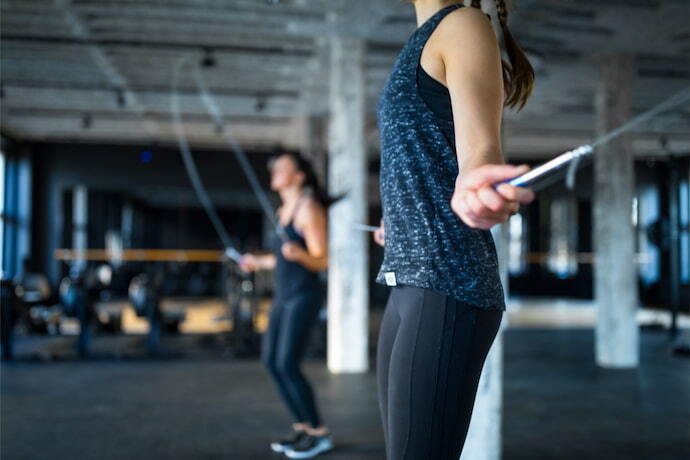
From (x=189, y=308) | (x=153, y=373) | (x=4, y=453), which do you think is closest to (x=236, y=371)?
(x=153, y=373)

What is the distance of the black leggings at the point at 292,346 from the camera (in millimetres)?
2865

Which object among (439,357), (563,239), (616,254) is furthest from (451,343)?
(563,239)

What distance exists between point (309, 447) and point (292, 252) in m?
0.85

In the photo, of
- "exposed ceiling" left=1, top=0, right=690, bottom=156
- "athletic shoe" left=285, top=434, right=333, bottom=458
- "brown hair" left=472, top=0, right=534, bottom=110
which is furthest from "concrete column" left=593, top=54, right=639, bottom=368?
"brown hair" left=472, top=0, right=534, bottom=110

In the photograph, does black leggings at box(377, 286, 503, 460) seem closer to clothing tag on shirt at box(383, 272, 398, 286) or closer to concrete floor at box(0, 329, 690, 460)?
clothing tag on shirt at box(383, 272, 398, 286)

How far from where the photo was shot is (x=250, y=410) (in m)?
3.86

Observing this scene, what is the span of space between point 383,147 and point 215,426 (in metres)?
2.74

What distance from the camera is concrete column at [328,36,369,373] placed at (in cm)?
531

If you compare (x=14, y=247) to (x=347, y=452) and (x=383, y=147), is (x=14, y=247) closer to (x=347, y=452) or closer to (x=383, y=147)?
(x=347, y=452)

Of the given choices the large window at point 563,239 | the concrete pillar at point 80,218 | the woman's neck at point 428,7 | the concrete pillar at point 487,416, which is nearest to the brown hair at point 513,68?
the woman's neck at point 428,7

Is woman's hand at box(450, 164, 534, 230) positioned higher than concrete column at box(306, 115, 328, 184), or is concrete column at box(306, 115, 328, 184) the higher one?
concrete column at box(306, 115, 328, 184)

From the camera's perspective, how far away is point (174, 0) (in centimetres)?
532

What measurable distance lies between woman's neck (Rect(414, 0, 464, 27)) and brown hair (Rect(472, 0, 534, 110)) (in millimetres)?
88

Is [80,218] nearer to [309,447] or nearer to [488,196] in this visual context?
[309,447]
